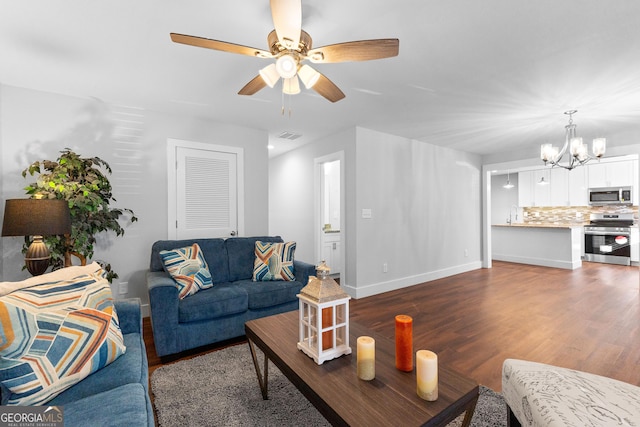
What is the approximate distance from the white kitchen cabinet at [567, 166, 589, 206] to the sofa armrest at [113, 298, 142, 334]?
8.82 metres

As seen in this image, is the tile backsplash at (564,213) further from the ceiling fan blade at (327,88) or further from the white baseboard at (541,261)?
the ceiling fan blade at (327,88)

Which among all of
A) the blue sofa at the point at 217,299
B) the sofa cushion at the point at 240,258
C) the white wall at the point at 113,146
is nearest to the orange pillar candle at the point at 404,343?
the blue sofa at the point at 217,299

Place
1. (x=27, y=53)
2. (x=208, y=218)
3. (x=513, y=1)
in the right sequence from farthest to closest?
(x=208, y=218)
(x=27, y=53)
(x=513, y=1)

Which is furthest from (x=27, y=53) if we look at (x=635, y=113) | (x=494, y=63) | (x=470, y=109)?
(x=635, y=113)

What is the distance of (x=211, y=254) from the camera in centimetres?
306

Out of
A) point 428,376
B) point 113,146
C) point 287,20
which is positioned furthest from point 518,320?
point 113,146

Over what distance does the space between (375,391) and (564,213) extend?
8850 millimetres

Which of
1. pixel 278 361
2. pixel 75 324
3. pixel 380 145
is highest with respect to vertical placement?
pixel 380 145

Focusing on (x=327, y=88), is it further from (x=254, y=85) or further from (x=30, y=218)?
(x=30, y=218)

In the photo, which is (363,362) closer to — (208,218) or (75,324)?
(75,324)

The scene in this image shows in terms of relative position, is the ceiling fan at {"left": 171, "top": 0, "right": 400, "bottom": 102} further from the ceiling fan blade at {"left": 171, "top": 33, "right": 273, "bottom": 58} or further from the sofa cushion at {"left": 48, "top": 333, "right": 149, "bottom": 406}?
the sofa cushion at {"left": 48, "top": 333, "right": 149, "bottom": 406}

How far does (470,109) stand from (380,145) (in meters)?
1.28

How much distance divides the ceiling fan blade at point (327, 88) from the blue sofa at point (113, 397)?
6.42 feet

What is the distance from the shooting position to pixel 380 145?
4316 millimetres
